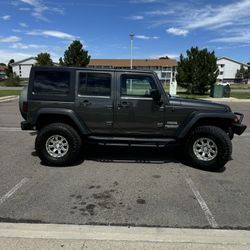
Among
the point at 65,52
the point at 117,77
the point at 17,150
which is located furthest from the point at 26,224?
the point at 65,52

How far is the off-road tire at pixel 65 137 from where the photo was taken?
646cm

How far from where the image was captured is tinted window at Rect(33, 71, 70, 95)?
21.4 ft

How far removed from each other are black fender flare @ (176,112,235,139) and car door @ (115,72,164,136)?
39 cm

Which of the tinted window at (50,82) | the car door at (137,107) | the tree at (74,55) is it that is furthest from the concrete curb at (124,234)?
the tree at (74,55)

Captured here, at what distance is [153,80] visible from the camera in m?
6.53

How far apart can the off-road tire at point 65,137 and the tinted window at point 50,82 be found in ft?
2.19

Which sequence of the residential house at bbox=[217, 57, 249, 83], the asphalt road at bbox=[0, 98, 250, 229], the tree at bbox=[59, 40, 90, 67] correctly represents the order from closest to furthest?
the asphalt road at bbox=[0, 98, 250, 229] → the tree at bbox=[59, 40, 90, 67] → the residential house at bbox=[217, 57, 249, 83]

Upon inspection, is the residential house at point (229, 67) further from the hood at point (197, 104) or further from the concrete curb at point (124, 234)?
the concrete curb at point (124, 234)

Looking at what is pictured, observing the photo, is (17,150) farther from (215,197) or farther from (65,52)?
(65,52)

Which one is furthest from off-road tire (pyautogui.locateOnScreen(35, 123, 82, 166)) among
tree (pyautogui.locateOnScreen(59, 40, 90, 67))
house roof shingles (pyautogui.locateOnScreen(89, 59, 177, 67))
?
house roof shingles (pyautogui.locateOnScreen(89, 59, 177, 67))

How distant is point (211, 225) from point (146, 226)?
786 mm

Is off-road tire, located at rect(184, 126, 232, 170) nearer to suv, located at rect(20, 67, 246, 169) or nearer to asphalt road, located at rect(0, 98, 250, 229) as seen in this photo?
suv, located at rect(20, 67, 246, 169)

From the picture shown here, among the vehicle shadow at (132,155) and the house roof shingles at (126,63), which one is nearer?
the vehicle shadow at (132,155)

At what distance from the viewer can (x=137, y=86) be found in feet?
21.5
